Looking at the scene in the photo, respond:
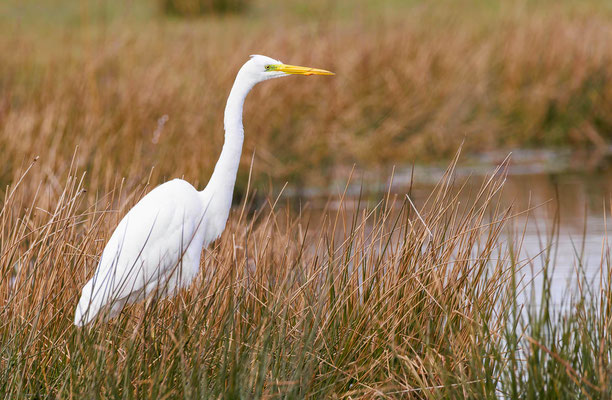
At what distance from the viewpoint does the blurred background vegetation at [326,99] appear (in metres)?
6.77

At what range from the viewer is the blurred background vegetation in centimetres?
677

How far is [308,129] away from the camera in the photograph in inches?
318

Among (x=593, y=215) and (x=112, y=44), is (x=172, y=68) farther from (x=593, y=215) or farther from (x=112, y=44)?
(x=593, y=215)

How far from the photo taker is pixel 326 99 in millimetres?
8500

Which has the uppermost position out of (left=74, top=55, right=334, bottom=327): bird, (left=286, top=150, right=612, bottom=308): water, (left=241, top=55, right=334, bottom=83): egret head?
(left=241, top=55, right=334, bottom=83): egret head

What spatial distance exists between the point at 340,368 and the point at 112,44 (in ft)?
18.2

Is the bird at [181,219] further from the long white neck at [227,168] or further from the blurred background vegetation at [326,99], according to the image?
the blurred background vegetation at [326,99]

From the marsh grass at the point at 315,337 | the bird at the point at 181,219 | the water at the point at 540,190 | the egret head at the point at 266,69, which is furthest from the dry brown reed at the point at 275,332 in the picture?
the water at the point at 540,190

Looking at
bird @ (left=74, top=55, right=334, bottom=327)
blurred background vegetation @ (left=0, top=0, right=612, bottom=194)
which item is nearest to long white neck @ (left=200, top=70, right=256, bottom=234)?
bird @ (left=74, top=55, right=334, bottom=327)

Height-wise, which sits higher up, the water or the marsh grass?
the marsh grass

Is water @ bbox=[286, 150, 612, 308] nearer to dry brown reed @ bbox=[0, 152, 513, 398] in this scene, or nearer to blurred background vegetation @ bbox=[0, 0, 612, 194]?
blurred background vegetation @ bbox=[0, 0, 612, 194]

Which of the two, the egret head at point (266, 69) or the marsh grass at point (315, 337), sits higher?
the egret head at point (266, 69)

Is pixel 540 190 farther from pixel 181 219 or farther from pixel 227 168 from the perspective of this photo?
pixel 181 219

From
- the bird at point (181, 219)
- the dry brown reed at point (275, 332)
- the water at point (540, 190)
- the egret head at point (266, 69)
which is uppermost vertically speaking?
the egret head at point (266, 69)
